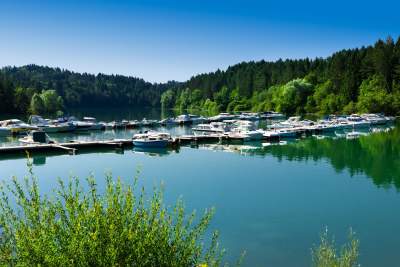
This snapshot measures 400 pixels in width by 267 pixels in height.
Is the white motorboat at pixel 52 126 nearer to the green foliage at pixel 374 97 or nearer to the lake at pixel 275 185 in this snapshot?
the lake at pixel 275 185

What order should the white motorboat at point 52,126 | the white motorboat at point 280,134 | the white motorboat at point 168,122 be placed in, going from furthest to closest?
the white motorboat at point 168,122, the white motorboat at point 52,126, the white motorboat at point 280,134

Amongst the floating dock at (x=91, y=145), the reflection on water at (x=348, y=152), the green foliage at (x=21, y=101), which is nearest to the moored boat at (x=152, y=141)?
the floating dock at (x=91, y=145)

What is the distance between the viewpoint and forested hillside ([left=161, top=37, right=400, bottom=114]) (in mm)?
118312

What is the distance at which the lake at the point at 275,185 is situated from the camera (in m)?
22.0

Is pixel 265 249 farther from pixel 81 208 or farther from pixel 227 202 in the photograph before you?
pixel 81 208

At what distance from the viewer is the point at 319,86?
139 metres

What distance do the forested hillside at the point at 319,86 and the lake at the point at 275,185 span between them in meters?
60.5

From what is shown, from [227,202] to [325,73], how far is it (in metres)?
122

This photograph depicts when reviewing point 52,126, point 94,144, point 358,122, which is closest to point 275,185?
point 94,144

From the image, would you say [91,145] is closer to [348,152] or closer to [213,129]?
[213,129]

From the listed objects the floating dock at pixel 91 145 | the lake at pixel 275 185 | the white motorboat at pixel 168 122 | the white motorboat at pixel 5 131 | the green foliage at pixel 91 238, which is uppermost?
the white motorboat at pixel 168 122

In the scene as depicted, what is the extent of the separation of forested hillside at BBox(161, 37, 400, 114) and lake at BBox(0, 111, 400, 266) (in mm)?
60453

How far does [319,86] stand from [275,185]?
11036cm

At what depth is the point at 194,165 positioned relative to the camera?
149ft
